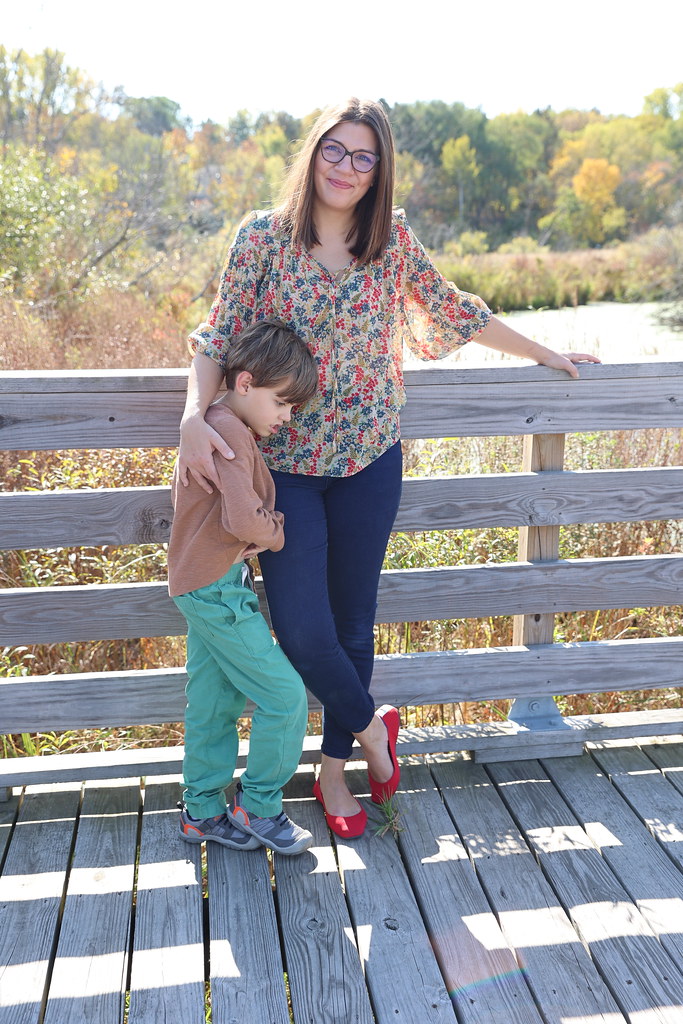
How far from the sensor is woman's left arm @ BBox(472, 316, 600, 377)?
2328 mm

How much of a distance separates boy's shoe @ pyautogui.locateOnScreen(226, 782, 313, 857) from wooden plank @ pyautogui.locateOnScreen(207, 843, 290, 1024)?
5 centimetres

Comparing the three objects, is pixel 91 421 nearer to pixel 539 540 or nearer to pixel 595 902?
pixel 539 540

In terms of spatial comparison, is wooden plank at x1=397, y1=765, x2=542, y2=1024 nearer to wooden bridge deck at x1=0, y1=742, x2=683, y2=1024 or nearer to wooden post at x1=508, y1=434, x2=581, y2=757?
wooden bridge deck at x1=0, y1=742, x2=683, y2=1024

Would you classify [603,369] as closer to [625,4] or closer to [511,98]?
[625,4]

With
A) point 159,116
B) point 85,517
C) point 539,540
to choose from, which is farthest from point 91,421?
point 159,116

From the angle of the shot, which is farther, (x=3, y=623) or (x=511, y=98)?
(x=511, y=98)

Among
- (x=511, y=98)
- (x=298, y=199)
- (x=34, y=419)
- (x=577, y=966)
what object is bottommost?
(x=577, y=966)

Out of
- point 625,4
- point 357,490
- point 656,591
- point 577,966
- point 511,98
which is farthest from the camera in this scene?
point 511,98

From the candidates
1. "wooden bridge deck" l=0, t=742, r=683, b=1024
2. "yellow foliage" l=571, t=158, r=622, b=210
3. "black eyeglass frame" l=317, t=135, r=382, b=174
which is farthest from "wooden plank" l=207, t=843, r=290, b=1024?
"yellow foliage" l=571, t=158, r=622, b=210

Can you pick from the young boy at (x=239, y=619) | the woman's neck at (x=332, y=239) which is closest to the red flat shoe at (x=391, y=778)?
the young boy at (x=239, y=619)

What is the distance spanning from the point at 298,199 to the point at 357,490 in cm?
67

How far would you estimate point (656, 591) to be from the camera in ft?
8.77

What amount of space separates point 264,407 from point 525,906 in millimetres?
1261

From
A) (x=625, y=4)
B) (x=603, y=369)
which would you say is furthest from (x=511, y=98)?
(x=603, y=369)
